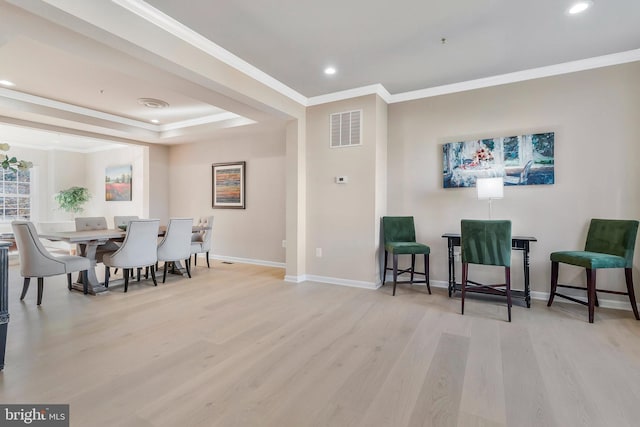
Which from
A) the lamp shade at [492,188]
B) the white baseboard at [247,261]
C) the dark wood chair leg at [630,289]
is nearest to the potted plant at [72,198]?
the white baseboard at [247,261]

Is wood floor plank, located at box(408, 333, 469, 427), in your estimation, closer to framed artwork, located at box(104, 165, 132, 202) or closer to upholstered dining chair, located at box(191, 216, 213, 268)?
upholstered dining chair, located at box(191, 216, 213, 268)

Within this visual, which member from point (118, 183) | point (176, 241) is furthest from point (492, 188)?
point (118, 183)

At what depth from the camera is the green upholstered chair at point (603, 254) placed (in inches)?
111

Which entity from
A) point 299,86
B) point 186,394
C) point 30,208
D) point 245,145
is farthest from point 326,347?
point 30,208

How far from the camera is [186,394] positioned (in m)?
1.75

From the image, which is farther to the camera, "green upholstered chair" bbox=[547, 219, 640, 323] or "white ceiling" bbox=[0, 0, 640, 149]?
"green upholstered chair" bbox=[547, 219, 640, 323]

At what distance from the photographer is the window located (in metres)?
7.30

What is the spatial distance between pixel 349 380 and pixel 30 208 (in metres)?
9.52

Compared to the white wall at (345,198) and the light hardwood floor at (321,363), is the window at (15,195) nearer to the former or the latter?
the light hardwood floor at (321,363)

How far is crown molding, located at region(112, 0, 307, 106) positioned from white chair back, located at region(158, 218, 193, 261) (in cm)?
222

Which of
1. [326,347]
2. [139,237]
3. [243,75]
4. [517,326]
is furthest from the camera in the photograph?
[139,237]

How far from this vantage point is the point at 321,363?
6.91 feet

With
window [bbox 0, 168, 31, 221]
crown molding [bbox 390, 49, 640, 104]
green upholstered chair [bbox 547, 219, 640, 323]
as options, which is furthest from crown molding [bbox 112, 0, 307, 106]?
window [bbox 0, 168, 31, 221]

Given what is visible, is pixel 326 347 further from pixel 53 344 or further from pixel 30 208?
pixel 30 208
